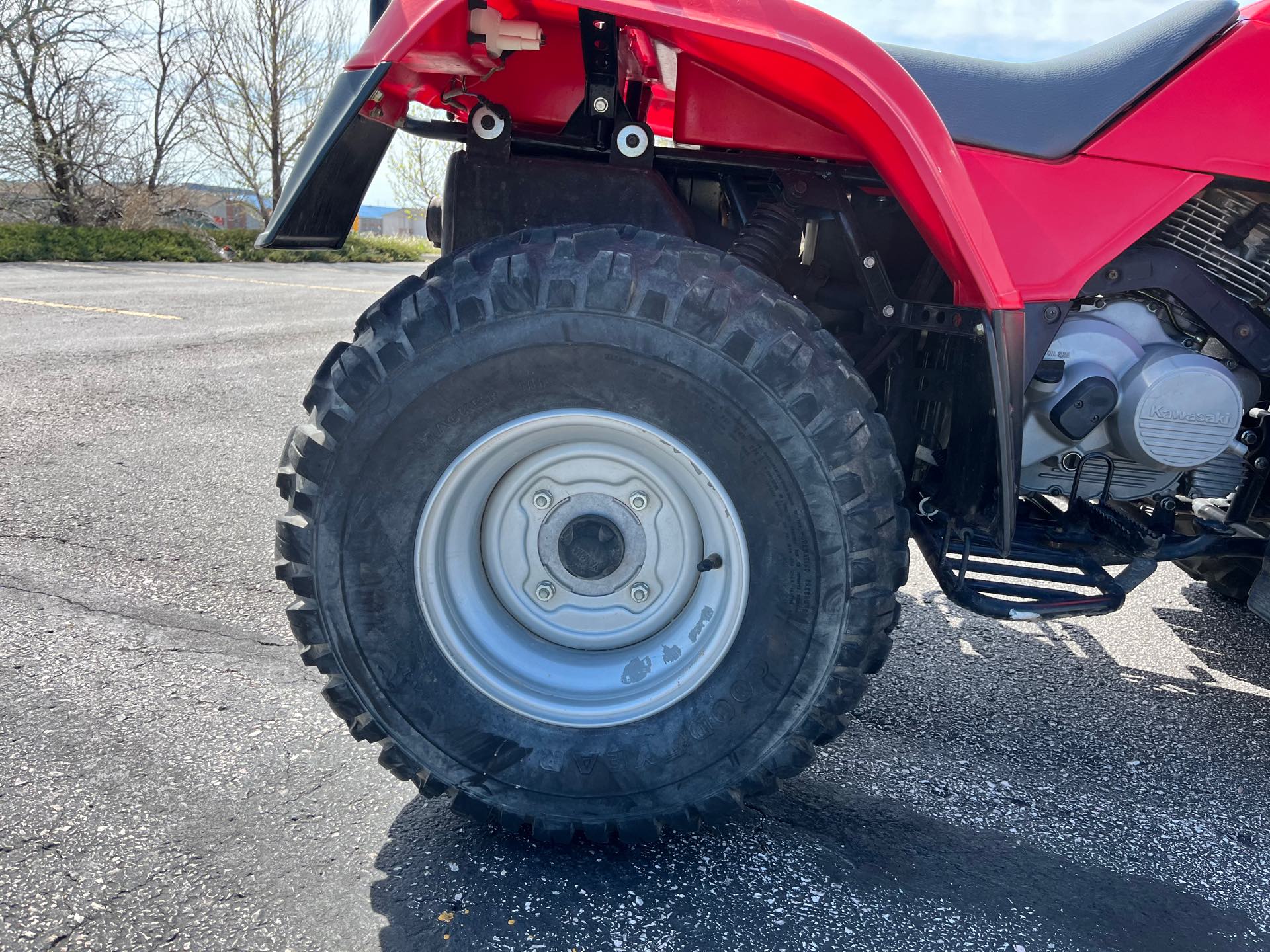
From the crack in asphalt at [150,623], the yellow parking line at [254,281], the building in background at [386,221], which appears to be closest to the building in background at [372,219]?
the building in background at [386,221]

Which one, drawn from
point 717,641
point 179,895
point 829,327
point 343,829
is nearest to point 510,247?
point 717,641

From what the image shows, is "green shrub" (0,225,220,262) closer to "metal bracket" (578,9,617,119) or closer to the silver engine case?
"metal bracket" (578,9,617,119)

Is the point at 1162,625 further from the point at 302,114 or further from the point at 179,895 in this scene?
the point at 302,114

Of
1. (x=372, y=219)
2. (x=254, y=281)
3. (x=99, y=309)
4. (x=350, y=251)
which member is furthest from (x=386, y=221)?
(x=99, y=309)

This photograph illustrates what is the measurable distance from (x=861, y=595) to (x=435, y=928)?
3.26 feet

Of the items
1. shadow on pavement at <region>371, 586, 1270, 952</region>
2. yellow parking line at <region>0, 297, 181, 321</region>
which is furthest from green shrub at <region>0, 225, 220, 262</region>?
shadow on pavement at <region>371, 586, 1270, 952</region>

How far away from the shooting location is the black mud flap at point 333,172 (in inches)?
67.7

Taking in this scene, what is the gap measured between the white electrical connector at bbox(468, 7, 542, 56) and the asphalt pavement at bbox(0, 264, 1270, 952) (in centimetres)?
158

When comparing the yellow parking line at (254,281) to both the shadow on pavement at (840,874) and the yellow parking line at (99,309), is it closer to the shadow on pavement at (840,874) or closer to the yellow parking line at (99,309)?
the yellow parking line at (99,309)

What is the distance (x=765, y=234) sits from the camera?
213cm

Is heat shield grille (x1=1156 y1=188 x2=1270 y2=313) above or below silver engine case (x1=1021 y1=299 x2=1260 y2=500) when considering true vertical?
above

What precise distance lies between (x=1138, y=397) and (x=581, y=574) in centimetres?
134

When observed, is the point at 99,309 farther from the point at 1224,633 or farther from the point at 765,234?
the point at 1224,633

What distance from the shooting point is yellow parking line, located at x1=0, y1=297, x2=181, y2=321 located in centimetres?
884
